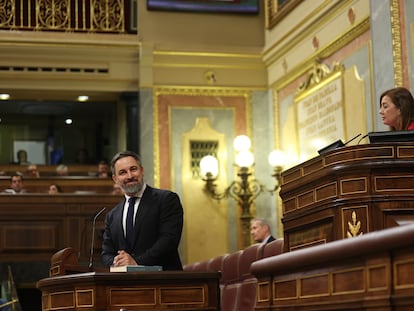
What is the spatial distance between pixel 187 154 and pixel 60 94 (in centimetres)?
185

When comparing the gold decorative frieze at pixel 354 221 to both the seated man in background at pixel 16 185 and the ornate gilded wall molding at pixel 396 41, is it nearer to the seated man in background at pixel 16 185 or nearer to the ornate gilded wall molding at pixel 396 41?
the ornate gilded wall molding at pixel 396 41

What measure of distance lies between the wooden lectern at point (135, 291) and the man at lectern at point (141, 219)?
0.40 metres

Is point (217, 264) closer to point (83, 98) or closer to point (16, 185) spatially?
point (16, 185)

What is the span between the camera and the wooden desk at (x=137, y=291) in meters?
4.30

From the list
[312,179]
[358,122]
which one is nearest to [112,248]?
[312,179]

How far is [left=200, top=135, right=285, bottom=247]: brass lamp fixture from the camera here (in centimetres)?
1038

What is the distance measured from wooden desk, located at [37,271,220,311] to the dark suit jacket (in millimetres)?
390

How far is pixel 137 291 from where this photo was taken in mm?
4367

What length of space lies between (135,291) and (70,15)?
7361 millimetres

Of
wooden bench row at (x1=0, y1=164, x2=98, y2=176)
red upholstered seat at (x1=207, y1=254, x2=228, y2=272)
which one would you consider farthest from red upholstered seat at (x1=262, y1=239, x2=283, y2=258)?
wooden bench row at (x1=0, y1=164, x2=98, y2=176)

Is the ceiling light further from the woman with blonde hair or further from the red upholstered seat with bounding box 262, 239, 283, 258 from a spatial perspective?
the woman with blonde hair

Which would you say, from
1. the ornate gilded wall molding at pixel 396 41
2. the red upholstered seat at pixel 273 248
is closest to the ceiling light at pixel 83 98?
the ornate gilded wall molding at pixel 396 41

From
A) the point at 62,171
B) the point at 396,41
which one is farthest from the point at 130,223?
the point at 62,171

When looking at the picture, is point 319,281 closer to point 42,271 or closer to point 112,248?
point 112,248
